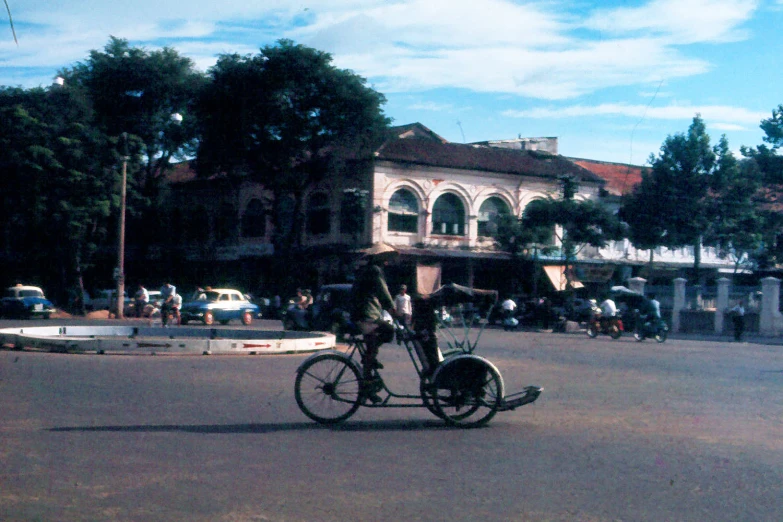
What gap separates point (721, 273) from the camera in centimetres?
5612

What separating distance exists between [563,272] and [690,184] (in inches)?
314

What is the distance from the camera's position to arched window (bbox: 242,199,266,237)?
53906 millimetres

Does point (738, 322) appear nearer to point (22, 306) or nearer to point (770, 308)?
point (770, 308)

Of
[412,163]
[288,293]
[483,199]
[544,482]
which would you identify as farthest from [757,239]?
[544,482]

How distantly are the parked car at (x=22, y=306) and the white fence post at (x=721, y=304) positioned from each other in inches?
1109

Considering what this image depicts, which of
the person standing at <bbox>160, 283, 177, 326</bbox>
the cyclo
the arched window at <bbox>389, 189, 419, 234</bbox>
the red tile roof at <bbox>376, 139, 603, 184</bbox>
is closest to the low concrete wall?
the red tile roof at <bbox>376, 139, 603, 184</bbox>

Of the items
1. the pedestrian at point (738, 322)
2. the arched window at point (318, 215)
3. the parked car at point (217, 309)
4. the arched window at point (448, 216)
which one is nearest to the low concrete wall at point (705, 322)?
the pedestrian at point (738, 322)

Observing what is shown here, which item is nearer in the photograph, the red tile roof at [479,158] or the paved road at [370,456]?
the paved road at [370,456]

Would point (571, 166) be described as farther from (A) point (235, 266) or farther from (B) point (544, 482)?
(B) point (544, 482)

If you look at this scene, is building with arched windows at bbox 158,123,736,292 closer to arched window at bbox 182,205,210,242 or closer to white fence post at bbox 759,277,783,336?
arched window at bbox 182,205,210,242

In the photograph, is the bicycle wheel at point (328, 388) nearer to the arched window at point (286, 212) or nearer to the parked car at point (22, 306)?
the parked car at point (22, 306)

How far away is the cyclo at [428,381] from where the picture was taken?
918 centimetres

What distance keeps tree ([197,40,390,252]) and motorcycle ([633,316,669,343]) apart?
63.0 feet

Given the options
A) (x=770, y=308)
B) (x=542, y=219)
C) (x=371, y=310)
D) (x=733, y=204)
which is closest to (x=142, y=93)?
(x=542, y=219)
